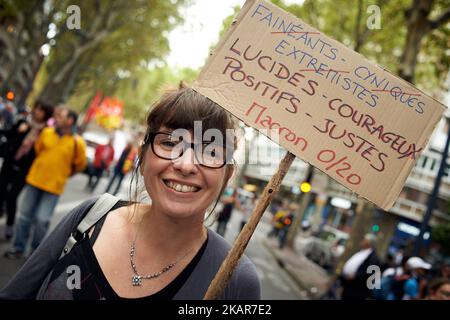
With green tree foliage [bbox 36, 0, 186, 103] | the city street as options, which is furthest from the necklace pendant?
green tree foliage [bbox 36, 0, 186, 103]

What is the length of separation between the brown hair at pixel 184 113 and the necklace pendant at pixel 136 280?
1.69 feet

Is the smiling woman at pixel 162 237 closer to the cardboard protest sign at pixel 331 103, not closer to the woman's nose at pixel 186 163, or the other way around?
the woman's nose at pixel 186 163

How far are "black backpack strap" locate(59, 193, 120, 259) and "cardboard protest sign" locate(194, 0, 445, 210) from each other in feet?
2.35

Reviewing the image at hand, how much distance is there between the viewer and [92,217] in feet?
5.58

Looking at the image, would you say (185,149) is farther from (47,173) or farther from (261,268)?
(261,268)

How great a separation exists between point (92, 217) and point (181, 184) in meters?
0.45

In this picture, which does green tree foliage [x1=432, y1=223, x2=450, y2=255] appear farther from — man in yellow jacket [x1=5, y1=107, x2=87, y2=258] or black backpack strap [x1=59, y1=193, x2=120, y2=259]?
black backpack strap [x1=59, y1=193, x2=120, y2=259]

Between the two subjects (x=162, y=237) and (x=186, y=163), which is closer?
(x=186, y=163)

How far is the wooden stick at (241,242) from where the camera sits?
4.72 feet

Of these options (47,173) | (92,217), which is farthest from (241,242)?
(47,173)

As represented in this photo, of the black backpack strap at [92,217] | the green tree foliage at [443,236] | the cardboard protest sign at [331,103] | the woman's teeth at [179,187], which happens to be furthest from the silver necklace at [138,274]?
the green tree foliage at [443,236]

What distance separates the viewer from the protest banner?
1.64m

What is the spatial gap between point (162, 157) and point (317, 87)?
2.26 ft

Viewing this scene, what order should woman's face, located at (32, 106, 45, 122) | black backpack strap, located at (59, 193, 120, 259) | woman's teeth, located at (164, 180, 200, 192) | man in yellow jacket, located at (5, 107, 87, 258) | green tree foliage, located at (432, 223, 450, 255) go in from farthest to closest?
green tree foliage, located at (432, 223, 450, 255) → woman's face, located at (32, 106, 45, 122) → man in yellow jacket, located at (5, 107, 87, 258) → black backpack strap, located at (59, 193, 120, 259) → woman's teeth, located at (164, 180, 200, 192)
